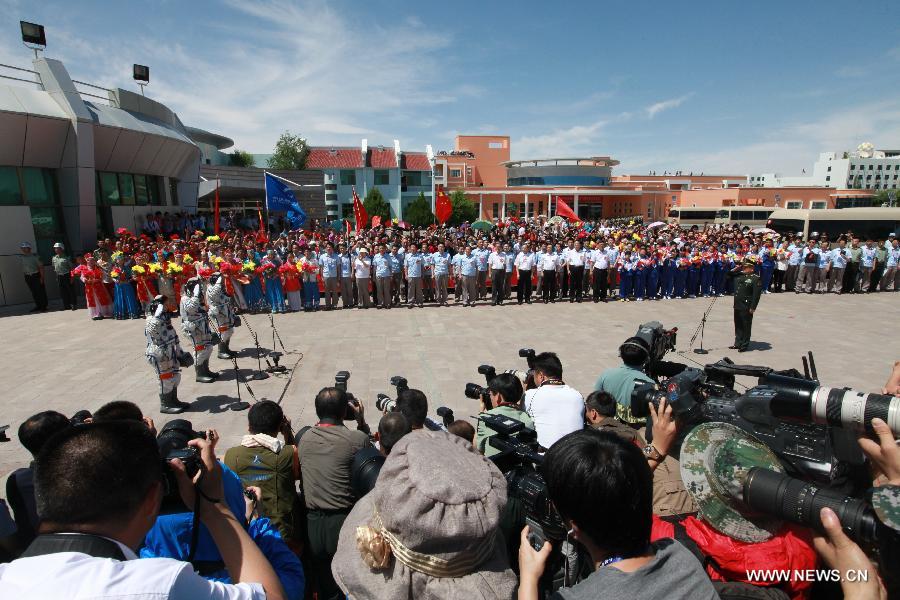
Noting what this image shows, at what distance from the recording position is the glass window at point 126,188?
17.7 meters

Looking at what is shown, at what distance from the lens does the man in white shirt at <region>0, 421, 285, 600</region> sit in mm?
1094

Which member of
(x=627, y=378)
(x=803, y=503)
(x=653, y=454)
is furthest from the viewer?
(x=627, y=378)

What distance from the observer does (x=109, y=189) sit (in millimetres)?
17109

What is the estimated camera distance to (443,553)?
1.41 meters

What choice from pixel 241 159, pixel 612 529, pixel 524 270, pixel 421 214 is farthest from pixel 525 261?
pixel 241 159

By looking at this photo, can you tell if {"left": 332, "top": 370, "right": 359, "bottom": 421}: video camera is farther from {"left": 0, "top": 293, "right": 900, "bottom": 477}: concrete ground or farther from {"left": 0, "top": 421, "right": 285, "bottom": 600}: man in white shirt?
{"left": 0, "top": 421, "right": 285, "bottom": 600}: man in white shirt

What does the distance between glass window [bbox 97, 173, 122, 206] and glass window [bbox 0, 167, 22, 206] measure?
2.77m

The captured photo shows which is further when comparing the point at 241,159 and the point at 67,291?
the point at 241,159

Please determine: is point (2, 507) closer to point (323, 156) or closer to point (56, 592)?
point (56, 592)

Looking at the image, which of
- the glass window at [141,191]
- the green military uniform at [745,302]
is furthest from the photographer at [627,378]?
the glass window at [141,191]

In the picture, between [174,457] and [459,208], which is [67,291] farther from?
[459,208]

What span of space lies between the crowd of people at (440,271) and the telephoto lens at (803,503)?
998 centimetres

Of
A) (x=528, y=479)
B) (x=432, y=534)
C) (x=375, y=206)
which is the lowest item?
(x=528, y=479)

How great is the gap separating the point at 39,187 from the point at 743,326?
741 inches
